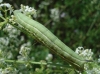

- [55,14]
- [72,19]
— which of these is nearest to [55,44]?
[72,19]

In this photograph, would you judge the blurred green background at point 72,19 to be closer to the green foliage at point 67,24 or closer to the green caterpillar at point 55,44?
the green foliage at point 67,24

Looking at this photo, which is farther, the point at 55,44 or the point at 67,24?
the point at 67,24

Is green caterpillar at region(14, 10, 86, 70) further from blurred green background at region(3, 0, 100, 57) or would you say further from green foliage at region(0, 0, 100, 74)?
blurred green background at region(3, 0, 100, 57)

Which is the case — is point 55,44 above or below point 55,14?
below

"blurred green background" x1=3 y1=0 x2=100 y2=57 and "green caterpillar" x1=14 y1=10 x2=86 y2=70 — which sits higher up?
"blurred green background" x1=3 y1=0 x2=100 y2=57

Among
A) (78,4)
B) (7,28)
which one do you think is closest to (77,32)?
(78,4)

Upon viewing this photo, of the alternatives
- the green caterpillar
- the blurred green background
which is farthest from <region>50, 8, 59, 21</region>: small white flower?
the green caterpillar

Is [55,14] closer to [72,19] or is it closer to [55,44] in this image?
[72,19]

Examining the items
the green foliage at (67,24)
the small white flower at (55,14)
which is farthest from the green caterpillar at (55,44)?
the small white flower at (55,14)

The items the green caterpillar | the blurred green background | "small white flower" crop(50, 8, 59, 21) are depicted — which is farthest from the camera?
"small white flower" crop(50, 8, 59, 21)

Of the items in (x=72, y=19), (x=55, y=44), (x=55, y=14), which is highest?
(x=55, y=14)
